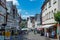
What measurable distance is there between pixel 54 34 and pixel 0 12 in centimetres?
1804

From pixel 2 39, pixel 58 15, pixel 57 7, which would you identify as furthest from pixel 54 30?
pixel 2 39

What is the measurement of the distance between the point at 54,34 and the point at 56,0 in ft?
24.6

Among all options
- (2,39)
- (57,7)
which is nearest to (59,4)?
(57,7)

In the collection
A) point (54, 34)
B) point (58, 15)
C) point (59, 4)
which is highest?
point (59, 4)

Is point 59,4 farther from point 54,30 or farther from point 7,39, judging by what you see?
point 7,39

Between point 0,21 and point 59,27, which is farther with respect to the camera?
point 0,21

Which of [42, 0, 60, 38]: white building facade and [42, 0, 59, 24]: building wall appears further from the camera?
[42, 0, 59, 24]: building wall

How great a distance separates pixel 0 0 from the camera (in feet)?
167

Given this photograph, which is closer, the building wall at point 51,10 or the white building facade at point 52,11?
the white building facade at point 52,11

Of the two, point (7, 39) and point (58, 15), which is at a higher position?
point (58, 15)

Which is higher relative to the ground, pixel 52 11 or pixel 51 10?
pixel 51 10

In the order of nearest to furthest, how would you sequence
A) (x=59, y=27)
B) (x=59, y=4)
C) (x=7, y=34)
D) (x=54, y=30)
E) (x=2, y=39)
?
(x=7, y=34) → (x=2, y=39) → (x=59, y=27) → (x=59, y=4) → (x=54, y=30)

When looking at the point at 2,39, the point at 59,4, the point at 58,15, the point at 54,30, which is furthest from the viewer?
the point at 54,30

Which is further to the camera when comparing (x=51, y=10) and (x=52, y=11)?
(x=51, y=10)
